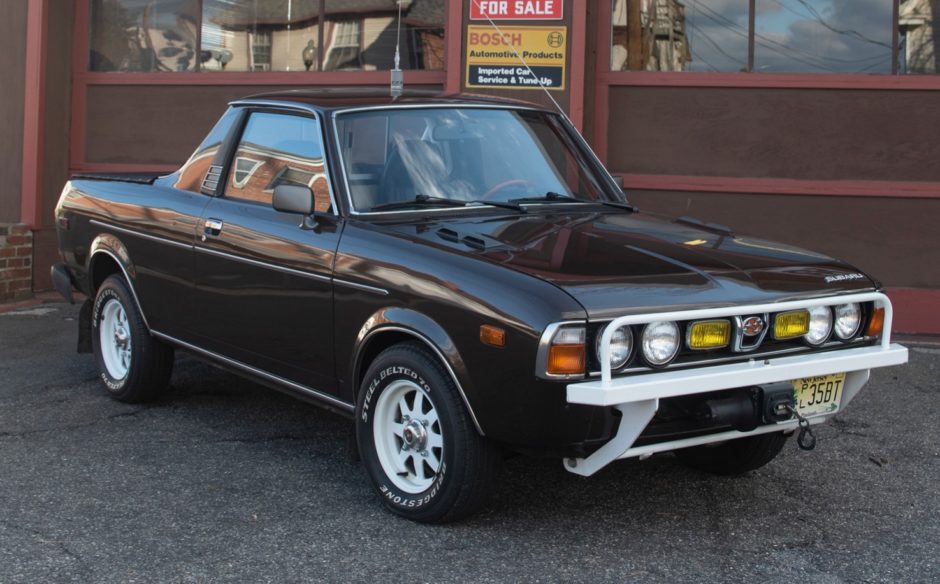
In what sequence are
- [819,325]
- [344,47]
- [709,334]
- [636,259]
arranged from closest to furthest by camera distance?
1. [709,334]
2. [636,259]
3. [819,325]
4. [344,47]

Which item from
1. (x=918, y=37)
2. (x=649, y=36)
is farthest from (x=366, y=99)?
(x=918, y=37)

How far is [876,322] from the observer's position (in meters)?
4.75

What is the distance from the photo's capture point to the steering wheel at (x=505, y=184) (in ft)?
17.2

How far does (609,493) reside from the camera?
5051 millimetres

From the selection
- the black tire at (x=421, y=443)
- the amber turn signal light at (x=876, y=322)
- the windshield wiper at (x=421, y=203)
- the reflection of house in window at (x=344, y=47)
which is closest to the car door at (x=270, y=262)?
the windshield wiper at (x=421, y=203)

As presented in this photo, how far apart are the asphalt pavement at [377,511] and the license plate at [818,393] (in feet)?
1.59

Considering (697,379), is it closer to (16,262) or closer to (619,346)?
(619,346)

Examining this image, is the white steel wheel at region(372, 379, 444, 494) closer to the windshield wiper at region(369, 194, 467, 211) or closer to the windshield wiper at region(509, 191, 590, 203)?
the windshield wiper at region(369, 194, 467, 211)

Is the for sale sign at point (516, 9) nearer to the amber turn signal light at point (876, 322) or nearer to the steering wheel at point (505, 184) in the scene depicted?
the steering wheel at point (505, 184)

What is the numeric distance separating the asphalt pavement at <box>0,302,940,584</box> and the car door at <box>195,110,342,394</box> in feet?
1.77

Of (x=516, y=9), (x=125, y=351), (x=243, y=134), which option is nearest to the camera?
(x=243, y=134)

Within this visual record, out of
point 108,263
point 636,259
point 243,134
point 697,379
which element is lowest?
point 697,379

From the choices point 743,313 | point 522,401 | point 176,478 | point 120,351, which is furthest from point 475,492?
point 120,351

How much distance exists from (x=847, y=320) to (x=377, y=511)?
1992mm
